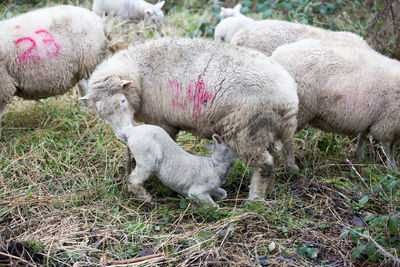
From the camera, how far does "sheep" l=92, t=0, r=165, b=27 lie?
670 centimetres

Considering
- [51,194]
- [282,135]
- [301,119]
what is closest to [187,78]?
[282,135]

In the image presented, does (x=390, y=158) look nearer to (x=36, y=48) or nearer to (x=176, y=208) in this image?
(x=176, y=208)

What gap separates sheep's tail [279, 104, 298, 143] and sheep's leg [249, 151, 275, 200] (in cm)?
20

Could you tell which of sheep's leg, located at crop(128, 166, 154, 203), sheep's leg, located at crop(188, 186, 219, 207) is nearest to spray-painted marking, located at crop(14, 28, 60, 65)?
sheep's leg, located at crop(128, 166, 154, 203)

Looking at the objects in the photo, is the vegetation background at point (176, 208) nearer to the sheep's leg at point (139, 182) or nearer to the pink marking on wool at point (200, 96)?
the sheep's leg at point (139, 182)

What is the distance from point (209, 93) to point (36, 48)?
6.74 ft

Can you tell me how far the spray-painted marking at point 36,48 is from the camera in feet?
14.6

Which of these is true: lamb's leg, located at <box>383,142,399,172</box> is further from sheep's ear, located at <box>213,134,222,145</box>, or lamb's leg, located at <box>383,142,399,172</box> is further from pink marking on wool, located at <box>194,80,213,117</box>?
pink marking on wool, located at <box>194,80,213,117</box>

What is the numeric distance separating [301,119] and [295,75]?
418 millimetres

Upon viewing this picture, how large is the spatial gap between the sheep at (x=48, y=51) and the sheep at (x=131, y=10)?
183cm

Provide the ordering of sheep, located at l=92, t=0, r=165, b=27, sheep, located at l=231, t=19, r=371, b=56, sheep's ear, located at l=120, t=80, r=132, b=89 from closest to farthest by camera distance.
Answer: sheep's ear, located at l=120, t=80, r=132, b=89 < sheep, located at l=231, t=19, r=371, b=56 < sheep, located at l=92, t=0, r=165, b=27

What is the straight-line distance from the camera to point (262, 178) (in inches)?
145

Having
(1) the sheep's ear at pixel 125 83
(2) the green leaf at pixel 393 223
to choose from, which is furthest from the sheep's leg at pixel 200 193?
(2) the green leaf at pixel 393 223

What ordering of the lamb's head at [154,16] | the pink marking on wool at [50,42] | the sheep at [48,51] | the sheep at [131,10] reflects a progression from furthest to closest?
the lamb's head at [154,16], the sheep at [131,10], the pink marking on wool at [50,42], the sheep at [48,51]
